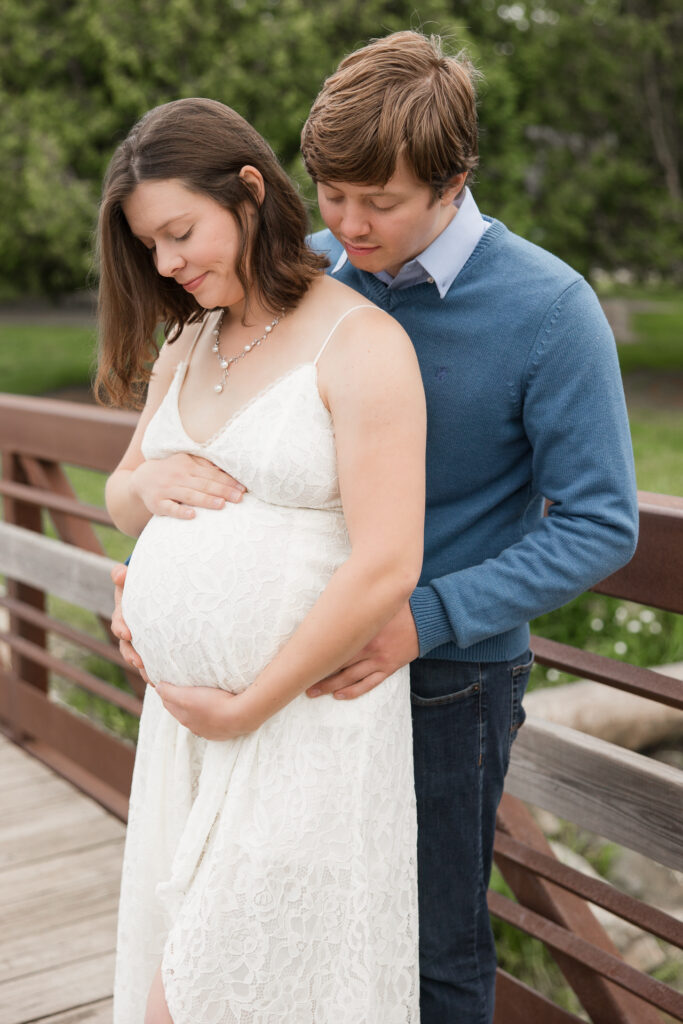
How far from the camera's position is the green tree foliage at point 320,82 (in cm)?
1213

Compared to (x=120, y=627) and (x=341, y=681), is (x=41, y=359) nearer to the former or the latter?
(x=120, y=627)

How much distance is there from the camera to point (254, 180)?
1495 millimetres

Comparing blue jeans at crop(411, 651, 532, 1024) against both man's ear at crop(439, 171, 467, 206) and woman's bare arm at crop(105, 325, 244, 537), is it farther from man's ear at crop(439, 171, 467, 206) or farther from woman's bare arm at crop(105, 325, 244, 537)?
man's ear at crop(439, 171, 467, 206)

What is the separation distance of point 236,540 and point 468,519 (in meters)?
0.34

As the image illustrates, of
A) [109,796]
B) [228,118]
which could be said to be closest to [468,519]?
A: [228,118]

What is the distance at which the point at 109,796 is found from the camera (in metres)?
3.17

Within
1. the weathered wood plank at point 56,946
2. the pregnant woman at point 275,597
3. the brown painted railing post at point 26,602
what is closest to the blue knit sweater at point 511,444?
the pregnant woman at point 275,597

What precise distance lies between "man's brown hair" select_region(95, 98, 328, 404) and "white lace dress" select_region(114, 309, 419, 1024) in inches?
7.3

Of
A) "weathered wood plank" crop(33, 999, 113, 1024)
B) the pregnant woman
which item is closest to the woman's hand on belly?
the pregnant woman

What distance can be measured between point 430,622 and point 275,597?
220 millimetres

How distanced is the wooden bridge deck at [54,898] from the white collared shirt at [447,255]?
66.3 inches

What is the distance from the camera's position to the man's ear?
1.49m

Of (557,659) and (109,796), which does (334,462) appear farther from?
(109,796)

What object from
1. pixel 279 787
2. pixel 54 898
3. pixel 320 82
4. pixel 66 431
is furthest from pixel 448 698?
pixel 320 82
